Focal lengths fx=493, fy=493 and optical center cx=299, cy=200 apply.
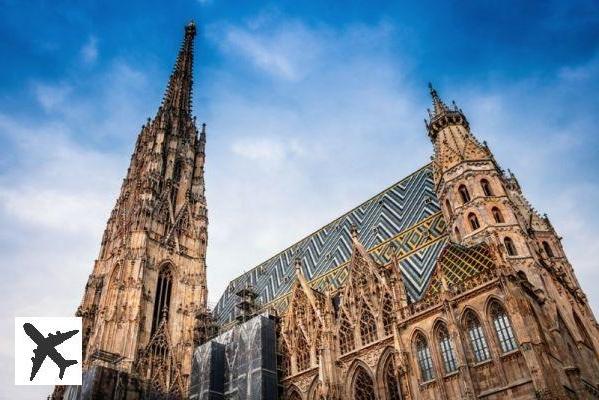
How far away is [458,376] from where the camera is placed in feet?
64.2

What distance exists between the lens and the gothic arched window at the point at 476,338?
63.6 ft

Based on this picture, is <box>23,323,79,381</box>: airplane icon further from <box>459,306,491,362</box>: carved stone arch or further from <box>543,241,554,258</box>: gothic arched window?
<box>543,241,554,258</box>: gothic arched window

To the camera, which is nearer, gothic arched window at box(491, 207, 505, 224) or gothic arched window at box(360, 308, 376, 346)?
gothic arched window at box(360, 308, 376, 346)

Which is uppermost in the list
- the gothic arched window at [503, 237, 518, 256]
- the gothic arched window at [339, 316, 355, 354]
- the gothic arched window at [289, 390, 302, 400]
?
the gothic arched window at [503, 237, 518, 256]

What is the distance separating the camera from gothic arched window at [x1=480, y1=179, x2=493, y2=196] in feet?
85.3

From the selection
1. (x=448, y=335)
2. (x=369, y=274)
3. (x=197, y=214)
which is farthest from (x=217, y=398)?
(x=197, y=214)

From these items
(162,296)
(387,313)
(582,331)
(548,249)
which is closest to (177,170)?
(162,296)

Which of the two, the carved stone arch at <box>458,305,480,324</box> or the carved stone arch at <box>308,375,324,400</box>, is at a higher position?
the carved stone arch at <box>458,305,480,324</box>

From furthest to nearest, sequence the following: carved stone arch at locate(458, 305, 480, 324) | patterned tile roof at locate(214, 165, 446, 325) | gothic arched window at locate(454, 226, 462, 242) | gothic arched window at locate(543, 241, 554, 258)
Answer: gothic arched window at locate(543, 241, 554, 258), patterned tile roof at locate(214, 165, 446, 325), gothic arched window at locate(454, 226, 462, 242), carved stone arch at locate(458, 305, 480, 324)

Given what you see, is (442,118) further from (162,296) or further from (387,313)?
(162,296)

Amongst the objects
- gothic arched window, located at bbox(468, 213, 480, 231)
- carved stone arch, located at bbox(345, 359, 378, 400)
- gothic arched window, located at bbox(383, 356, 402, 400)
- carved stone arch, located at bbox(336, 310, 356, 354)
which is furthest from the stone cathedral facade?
gothic arched window, located at bbox(468, 213, 480, 231)

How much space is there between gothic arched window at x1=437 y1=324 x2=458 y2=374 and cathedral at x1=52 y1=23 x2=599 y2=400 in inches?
3.8

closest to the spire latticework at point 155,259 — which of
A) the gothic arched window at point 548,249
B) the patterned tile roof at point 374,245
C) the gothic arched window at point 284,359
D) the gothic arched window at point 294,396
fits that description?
the patterned tile roof at point 374,245

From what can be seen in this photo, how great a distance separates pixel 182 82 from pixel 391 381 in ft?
140
